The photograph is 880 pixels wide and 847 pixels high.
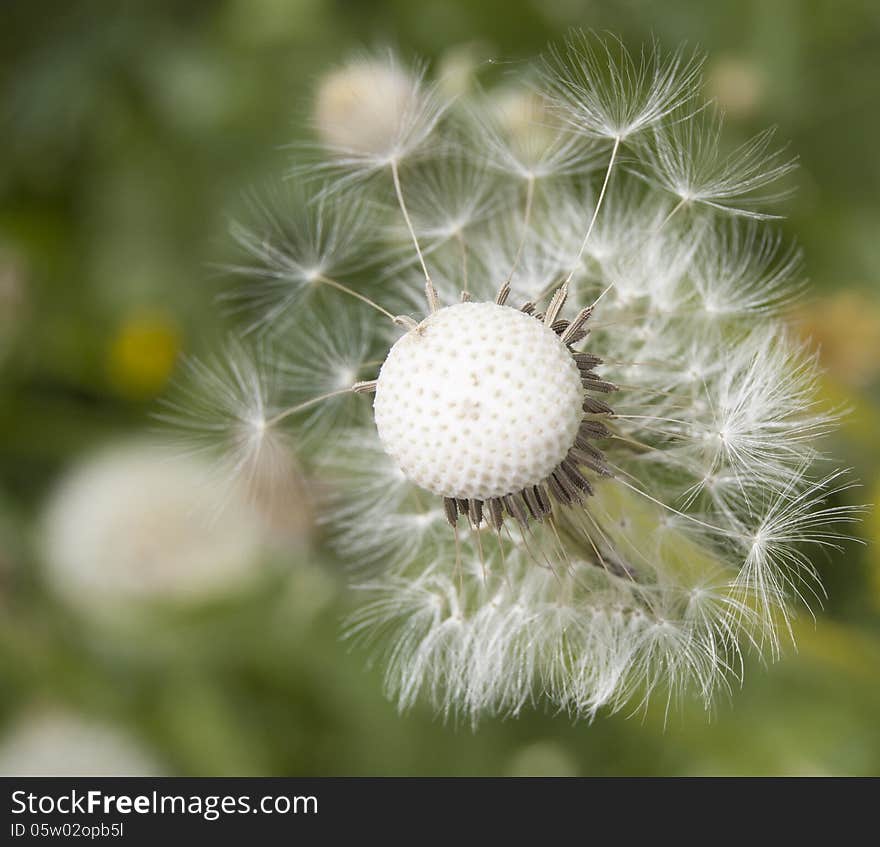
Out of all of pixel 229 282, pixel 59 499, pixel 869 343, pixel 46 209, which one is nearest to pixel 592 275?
pixel 869 343

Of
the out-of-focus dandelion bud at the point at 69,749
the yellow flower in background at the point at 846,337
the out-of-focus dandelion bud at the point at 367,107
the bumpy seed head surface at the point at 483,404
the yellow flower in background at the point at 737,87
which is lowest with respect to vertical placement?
the bumpy seed head surface at the point at 483,404

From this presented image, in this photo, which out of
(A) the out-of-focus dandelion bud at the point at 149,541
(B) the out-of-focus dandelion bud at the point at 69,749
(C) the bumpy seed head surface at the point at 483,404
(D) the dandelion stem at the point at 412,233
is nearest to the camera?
(C) the bumpy seed head surface at the point at 483,404

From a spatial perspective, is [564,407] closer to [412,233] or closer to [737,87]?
[412,233]

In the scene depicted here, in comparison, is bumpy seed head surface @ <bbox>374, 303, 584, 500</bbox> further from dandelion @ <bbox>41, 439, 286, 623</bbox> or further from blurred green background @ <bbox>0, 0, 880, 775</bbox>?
dandelion @ <bbox>41, 439, 286, 623</bbox>

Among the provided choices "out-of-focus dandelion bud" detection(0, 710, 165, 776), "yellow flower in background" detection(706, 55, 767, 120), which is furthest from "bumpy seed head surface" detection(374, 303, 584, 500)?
"out-of-focus dandelion bud" detection(0, 710, 165, 776)

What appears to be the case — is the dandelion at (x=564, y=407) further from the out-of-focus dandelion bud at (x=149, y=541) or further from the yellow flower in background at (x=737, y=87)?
the out-of-focus dandelion bud at (x=149, y=541)

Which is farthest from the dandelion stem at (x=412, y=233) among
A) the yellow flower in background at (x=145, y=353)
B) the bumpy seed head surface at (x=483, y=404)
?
the yellow flower in background at (x=145, y=353)
